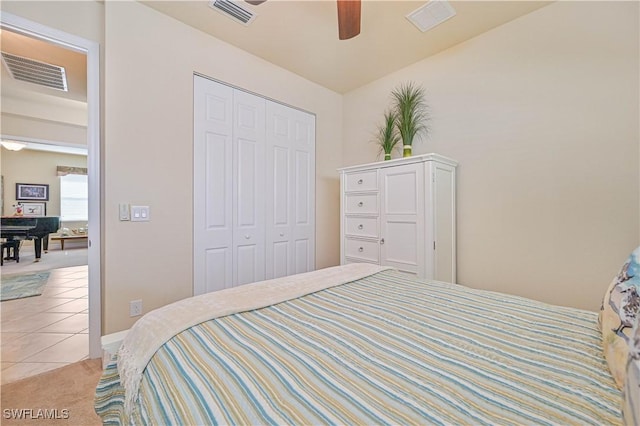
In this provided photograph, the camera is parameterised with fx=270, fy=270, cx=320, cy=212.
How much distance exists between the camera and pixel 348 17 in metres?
1.69

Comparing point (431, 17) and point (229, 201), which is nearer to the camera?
point (431, 17)

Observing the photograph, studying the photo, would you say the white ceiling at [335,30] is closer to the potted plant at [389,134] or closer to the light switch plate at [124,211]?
the potted plant at [389,134]

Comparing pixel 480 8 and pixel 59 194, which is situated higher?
pixel 480 8

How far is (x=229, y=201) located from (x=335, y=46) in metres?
1.85

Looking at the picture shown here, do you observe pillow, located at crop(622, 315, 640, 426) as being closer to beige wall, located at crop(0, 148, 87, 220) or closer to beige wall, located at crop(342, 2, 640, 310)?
beige wall, located at crop(342, 2, 640, 310)

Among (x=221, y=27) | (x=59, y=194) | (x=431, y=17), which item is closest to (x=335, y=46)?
(x=431, y=17)

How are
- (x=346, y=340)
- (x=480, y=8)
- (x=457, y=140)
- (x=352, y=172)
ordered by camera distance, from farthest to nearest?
(x=352, y=172), (x=457, y=140), (x=480, y=8), (x=346, y=340)

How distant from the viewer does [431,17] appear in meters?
2.23

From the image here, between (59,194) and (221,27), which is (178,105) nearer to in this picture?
(221,27)

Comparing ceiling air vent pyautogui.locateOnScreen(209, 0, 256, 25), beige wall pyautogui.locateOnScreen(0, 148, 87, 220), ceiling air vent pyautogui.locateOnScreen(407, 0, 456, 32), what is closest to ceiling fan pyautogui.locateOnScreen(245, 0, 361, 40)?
ceiling air vent pyautogui.locateOnScreen(209, 0, 256, 25)

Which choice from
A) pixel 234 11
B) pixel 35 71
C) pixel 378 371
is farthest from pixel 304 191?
pixel 35 71

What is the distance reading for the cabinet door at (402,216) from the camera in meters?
2.29

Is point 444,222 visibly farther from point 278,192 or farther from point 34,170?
point 34,170

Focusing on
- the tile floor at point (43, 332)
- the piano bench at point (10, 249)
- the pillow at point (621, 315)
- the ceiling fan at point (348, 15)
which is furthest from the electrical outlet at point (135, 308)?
the piano bench at point (10, 249)
